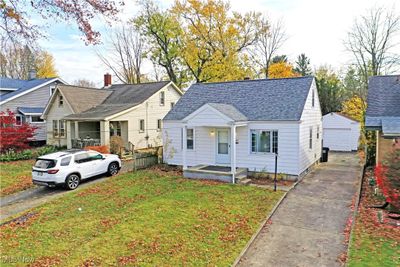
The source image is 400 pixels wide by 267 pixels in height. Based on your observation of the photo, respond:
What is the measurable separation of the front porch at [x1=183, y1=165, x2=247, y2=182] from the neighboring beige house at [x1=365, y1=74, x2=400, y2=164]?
6294 mm

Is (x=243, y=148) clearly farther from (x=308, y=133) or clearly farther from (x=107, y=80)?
(x=107, y=80)

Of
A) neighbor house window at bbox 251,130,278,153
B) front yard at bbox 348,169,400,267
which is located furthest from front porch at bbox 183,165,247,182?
front yard at bbox 348,169,400,267

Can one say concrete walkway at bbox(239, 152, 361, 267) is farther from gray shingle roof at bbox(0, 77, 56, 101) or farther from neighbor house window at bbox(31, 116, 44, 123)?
gray shingle roof at bbox(0, 77, 56, 101)

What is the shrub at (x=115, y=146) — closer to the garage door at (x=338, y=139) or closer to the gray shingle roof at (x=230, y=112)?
the gray shingle roof at (x=230, y=112)

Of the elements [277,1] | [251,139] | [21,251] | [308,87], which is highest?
[277,1]

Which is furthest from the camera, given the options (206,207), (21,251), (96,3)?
(206,207)

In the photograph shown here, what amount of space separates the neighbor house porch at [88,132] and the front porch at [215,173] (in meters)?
9.98

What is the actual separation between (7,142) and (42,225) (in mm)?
15154

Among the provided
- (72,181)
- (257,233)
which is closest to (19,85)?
(72,181)

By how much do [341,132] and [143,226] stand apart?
23.5m

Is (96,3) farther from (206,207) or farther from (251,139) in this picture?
(251,139)

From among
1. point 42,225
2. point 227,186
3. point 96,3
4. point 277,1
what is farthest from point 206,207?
point 277,1

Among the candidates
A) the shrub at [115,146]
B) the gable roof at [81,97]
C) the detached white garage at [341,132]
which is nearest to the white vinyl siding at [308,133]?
the detached white garage at [341,132]

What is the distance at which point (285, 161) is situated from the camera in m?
14.8
